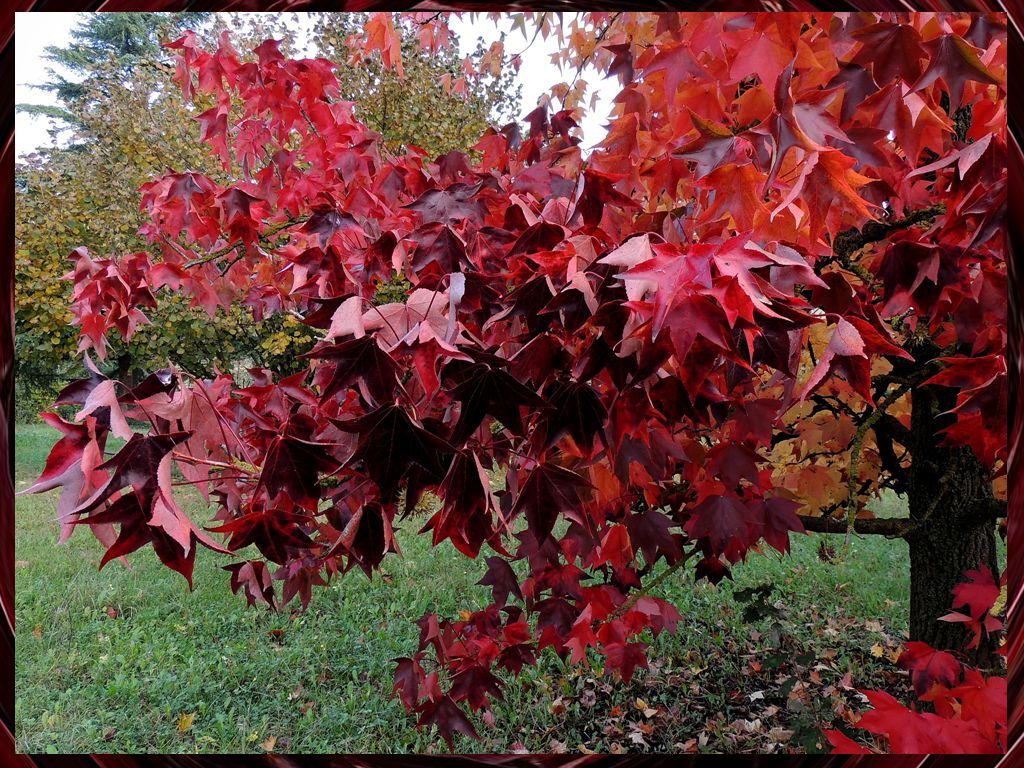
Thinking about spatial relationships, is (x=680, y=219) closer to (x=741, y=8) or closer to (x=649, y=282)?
(x=741, y=8)

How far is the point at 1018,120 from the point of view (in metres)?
0.87

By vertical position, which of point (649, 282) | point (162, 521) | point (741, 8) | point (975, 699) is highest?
point (741, 8)

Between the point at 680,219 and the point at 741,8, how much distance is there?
0.29 m

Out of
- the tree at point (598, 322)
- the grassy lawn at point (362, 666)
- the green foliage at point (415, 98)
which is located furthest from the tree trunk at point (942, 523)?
the green foliage at point (415, 98)

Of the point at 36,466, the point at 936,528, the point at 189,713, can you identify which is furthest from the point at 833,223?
the point at 36,466

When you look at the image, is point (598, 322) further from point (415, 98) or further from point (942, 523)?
point (415, 98)

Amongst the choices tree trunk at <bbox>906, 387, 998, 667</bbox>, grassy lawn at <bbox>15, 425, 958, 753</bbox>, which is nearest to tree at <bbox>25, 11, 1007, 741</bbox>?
tree trunk at <bbox>906, 387, 998, 667</bbox>

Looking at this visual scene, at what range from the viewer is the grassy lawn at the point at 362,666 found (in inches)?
80.3

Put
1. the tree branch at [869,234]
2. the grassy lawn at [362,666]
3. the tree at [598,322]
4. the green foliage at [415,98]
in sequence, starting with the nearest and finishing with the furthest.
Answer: the tree at [598,322], the tree branch at [869,234], the grassy lawn at [362,666], the green foliage at [415,98]

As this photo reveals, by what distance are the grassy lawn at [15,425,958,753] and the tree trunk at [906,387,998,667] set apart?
46 centimetres

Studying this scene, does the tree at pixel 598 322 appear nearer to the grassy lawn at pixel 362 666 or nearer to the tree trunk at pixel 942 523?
the tree trunk at pixel 942 523

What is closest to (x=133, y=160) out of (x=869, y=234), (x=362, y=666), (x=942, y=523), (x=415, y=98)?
(x=415, y=98)

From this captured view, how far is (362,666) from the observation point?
235 centimetres

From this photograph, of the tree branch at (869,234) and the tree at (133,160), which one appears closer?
the tree branch at (869,234)
